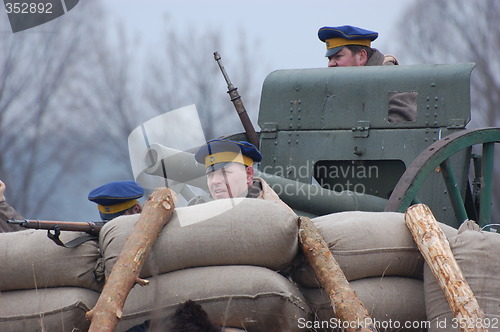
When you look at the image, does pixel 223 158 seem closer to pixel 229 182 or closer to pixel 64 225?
pixel 229 182

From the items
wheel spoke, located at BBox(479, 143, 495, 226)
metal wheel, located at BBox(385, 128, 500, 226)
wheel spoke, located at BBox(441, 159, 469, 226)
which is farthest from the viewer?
wheel spoke, located at BBox(479, 143, 495, 226)

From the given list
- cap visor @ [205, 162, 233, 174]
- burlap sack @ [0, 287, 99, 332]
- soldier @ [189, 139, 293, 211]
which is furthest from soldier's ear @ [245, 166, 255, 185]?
burlap sack @ [0, 287, 99, 332]

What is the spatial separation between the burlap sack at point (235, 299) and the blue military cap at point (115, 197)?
176 centimetres

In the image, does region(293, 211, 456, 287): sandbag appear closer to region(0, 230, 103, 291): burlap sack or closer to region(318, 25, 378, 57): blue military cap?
region(0, 230, 103, 291): burlap sack

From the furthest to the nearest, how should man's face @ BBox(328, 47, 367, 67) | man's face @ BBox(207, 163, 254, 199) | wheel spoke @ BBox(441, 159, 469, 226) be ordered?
man's face @ BBox(328, 47, 367, 67) → wheel spoke @ BBox(441, 159, 469, 226) → man's face @ BBox(207, 163, 254, 199)

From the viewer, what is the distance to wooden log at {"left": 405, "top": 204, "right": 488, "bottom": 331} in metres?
4.86

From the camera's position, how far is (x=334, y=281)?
196 inches

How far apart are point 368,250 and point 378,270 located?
0.11 meters

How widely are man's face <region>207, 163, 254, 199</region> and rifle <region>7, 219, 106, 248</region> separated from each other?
684 millimetres

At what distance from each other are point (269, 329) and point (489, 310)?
0.99m

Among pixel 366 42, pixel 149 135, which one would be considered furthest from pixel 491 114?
pixel 149 135

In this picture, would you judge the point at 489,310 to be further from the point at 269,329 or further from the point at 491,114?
the point at 491,114

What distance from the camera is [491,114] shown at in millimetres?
25375

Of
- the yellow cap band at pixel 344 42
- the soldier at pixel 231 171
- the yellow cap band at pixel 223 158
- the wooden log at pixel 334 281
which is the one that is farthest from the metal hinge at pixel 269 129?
the wooden log at pixel 334 281
